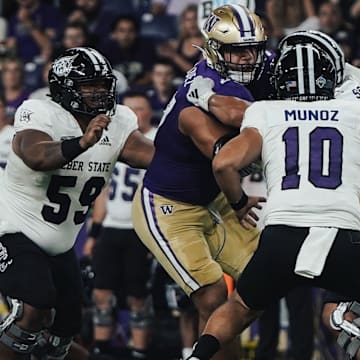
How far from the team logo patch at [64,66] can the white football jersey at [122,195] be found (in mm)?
2817

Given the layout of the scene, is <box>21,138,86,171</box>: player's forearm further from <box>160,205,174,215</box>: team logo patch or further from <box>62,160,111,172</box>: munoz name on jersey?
<box>160,205,174,215</box>: team logo patch

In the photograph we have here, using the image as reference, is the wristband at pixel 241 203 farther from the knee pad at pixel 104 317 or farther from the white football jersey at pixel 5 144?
the white football jersey at pixel 5 144

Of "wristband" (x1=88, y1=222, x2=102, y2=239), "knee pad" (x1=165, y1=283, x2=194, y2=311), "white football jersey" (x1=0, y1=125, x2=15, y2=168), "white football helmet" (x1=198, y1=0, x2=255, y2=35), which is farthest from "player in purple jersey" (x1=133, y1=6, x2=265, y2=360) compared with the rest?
"white football jersey" (x1=0, y1=125, x2=15, y2=168)

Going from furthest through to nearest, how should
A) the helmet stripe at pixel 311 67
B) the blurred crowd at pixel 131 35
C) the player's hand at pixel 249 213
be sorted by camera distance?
the blurred crowd at pixel 131 35 → the player's hand at pixel 249 213 → the helmet stripe at pixel 311 67

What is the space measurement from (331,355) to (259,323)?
1.99 ft

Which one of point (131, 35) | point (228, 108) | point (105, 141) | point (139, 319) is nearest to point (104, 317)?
point (139, 319)

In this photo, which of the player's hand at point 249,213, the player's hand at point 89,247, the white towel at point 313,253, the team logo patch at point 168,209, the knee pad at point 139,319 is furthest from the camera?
the player's hand at point 89,247

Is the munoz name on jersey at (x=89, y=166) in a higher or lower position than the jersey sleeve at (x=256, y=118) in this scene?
lower

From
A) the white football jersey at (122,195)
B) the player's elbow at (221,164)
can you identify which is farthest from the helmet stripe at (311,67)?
the white football jersey at (122,195)

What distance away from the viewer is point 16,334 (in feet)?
21.8

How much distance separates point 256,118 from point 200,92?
31.2 inches

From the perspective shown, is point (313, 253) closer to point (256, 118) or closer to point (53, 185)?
point (256, 118)

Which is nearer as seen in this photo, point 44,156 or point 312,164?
point 312,164

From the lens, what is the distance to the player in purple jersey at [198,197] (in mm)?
6727
